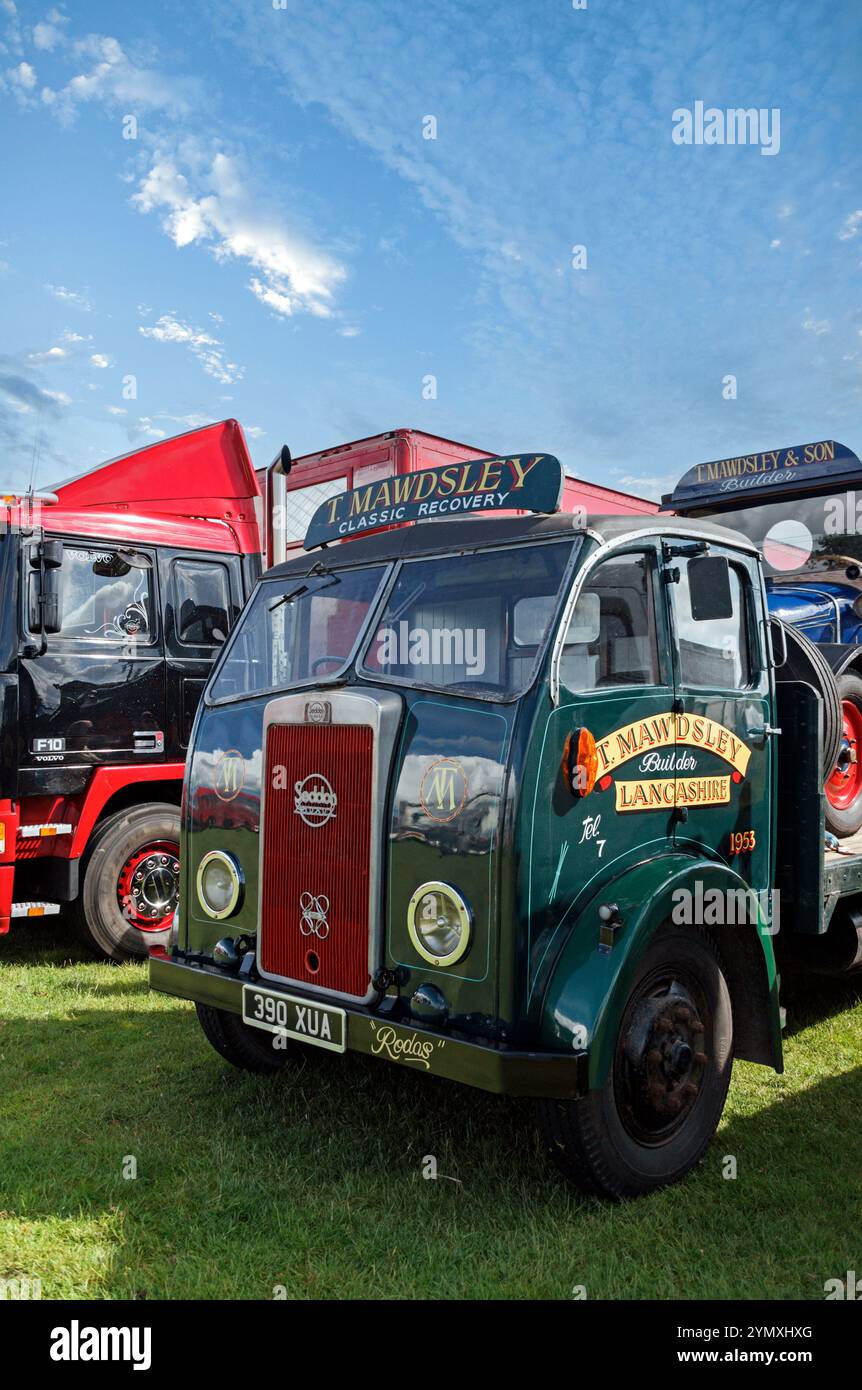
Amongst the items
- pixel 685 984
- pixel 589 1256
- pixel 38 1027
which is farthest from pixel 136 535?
pixel 589 1256

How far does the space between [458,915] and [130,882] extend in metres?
4.16

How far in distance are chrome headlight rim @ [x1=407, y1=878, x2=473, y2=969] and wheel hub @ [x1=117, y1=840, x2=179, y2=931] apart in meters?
3.79

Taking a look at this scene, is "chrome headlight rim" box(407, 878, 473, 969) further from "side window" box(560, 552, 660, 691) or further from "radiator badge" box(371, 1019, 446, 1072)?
"side window" box(560, 552, 660, 691)

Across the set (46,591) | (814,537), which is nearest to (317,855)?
(46,591)

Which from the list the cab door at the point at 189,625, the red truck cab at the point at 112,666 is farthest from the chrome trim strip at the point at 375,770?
the cab door at the point at 189,625

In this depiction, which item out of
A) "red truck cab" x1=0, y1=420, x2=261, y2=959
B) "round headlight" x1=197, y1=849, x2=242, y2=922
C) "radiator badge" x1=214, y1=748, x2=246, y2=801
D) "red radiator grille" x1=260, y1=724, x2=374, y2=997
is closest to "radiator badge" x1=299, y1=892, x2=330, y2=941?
"red radiator grille" x1=260, y1=724, x2=374, y2=997

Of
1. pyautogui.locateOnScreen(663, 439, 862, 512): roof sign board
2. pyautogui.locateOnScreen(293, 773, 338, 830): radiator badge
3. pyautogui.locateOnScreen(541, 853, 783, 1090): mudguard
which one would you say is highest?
pyautogui.locateOnScreen(663, 439, 862, 512): roof sign board

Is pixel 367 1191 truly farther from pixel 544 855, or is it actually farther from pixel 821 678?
pixel 821 678

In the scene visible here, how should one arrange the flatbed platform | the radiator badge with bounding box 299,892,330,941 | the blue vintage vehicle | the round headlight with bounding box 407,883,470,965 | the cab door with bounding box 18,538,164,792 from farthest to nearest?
the cab door with bounding box 18,538,164,792 → the blue vintage vehicle → the flatbed platform → the radiator badge with bounding box 299,892,330,941 → the round headlight with bounding box 407,883,470,965

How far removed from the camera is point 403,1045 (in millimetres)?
3410

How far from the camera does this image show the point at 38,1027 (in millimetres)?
5590

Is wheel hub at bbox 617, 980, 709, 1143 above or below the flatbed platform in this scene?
below

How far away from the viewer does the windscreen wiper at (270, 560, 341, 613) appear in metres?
4.44
